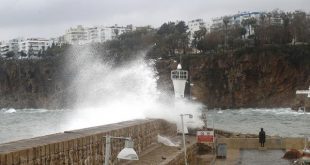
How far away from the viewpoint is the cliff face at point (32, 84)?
5295 inches

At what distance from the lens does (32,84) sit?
13650 cm

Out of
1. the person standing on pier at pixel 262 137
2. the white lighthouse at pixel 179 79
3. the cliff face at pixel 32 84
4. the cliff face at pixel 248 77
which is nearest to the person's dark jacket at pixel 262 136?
the person standing on pier at pixel 262 137

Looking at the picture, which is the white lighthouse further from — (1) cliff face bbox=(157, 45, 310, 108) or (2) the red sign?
(1) cliff face bbox=(157, 45, 310, 108)

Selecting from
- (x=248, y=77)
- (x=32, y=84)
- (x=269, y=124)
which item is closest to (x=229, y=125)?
(x=269, y=124)

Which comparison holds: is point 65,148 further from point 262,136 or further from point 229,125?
point 229,125

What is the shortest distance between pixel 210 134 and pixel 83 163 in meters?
8.18

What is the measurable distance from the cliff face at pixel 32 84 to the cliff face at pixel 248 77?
3947 cm

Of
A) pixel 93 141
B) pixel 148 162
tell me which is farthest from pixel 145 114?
pixel 93 141

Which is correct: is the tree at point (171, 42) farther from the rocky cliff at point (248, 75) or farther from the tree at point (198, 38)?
the rocky cliff at point (248, 75)

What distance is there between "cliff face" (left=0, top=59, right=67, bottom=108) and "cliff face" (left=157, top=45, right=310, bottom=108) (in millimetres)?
39470

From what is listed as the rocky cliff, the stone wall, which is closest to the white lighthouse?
the stone wall

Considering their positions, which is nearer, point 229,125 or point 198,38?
point 229,125

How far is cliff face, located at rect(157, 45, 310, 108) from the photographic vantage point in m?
98.8

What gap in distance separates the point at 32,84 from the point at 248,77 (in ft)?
201
